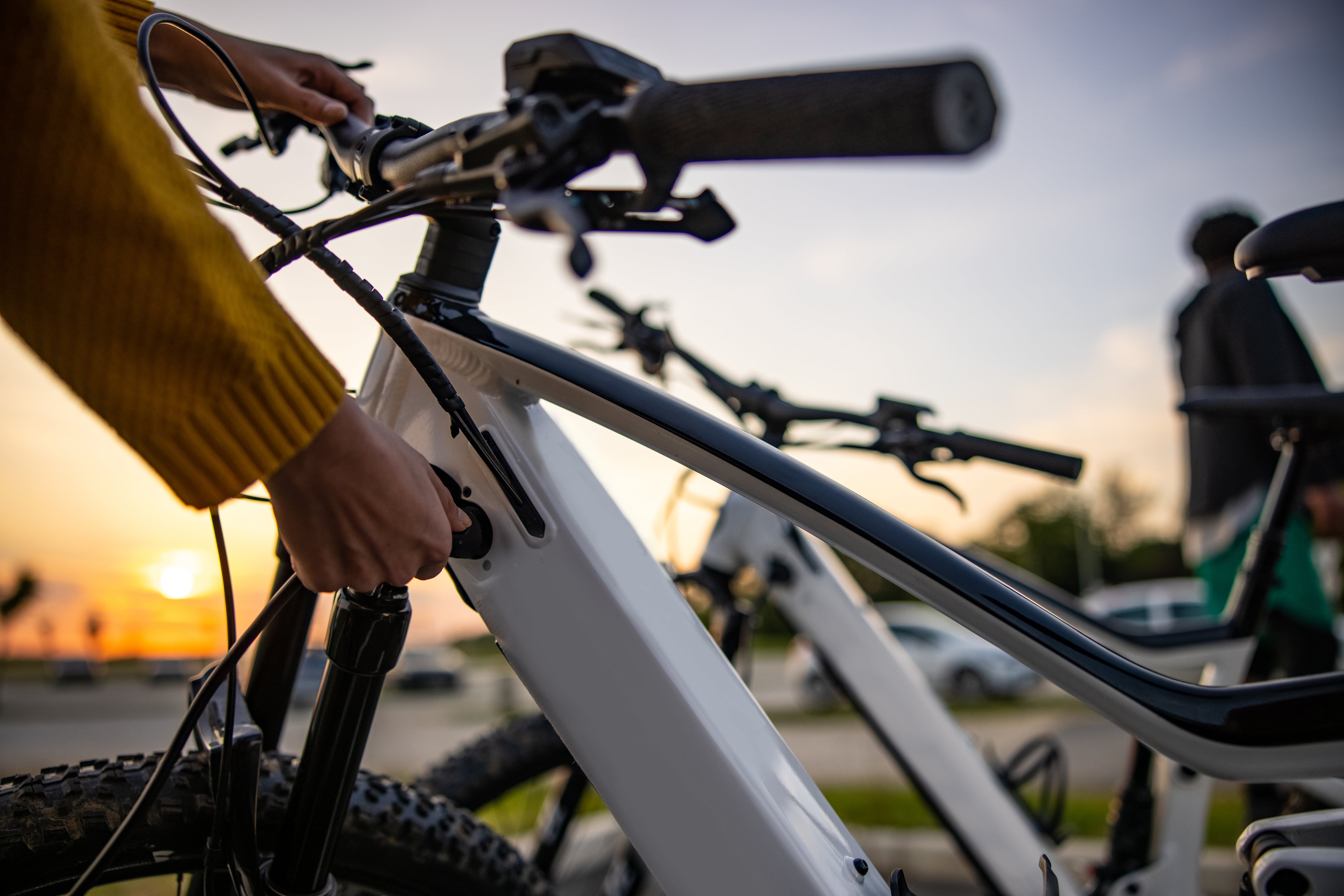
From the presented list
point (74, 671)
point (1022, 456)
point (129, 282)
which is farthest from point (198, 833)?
point (74, 671)

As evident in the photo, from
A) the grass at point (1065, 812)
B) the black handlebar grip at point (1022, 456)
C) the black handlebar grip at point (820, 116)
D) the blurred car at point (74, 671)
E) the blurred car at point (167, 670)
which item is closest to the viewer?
the black handlebar grip at point (820, 116)

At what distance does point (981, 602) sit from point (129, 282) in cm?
88

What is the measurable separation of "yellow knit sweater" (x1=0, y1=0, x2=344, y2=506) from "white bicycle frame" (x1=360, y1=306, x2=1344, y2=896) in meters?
0.39

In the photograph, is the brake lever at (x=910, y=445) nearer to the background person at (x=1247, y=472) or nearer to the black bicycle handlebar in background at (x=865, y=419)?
the black bicycle handlebar in background at (x=865, y=419)

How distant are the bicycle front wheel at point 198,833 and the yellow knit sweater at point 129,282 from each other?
538mm

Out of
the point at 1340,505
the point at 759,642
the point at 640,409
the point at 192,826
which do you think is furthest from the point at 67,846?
the point at 759,642

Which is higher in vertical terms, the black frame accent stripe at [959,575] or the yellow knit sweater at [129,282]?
the yellow knit sweater at [129,282]

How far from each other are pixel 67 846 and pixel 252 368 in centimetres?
70

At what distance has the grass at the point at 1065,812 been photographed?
4.18m

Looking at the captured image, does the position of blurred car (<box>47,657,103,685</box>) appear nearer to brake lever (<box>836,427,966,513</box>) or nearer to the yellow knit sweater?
brake lever (<box>836,427,966,513</box>)

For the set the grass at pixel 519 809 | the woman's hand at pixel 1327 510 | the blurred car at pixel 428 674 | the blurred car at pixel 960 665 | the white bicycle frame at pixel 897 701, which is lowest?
the blurred car at pixel 428 674

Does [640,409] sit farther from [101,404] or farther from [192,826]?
[192,826]

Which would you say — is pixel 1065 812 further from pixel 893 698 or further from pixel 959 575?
pixel 959 575

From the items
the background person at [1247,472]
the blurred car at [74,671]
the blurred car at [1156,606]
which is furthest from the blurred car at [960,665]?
the blurred car at [74,671]
